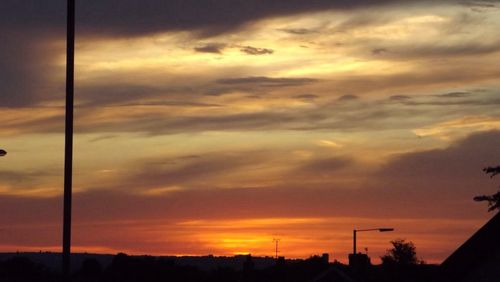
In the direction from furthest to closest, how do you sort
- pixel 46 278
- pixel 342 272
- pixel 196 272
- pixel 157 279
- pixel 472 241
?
pixel 196 272, pixel 157 279, pixel 46 278, pixel 342 272, pixel 472 241

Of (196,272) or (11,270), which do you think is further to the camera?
(196,272)

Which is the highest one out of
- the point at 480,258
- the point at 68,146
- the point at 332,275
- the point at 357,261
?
the point at 357,261

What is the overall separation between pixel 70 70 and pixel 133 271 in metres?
86.0

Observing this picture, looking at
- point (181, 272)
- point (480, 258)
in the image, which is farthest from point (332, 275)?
point (480, 258)

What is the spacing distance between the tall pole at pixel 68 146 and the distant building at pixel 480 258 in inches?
351

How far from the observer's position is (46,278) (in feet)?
297

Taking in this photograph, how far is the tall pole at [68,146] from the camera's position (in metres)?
25.1

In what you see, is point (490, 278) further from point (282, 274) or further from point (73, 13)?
Result: point (282, 274)

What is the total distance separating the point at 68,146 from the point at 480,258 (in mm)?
10332

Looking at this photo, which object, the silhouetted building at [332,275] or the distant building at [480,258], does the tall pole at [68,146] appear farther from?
the silhouetted building at [332,275]

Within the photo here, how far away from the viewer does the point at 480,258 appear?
797 inches

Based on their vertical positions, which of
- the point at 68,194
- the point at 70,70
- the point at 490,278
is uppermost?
the point at 70,70

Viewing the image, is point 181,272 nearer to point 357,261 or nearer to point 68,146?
point 357,261

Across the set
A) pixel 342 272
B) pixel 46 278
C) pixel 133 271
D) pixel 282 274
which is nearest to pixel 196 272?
pixel 133 271
